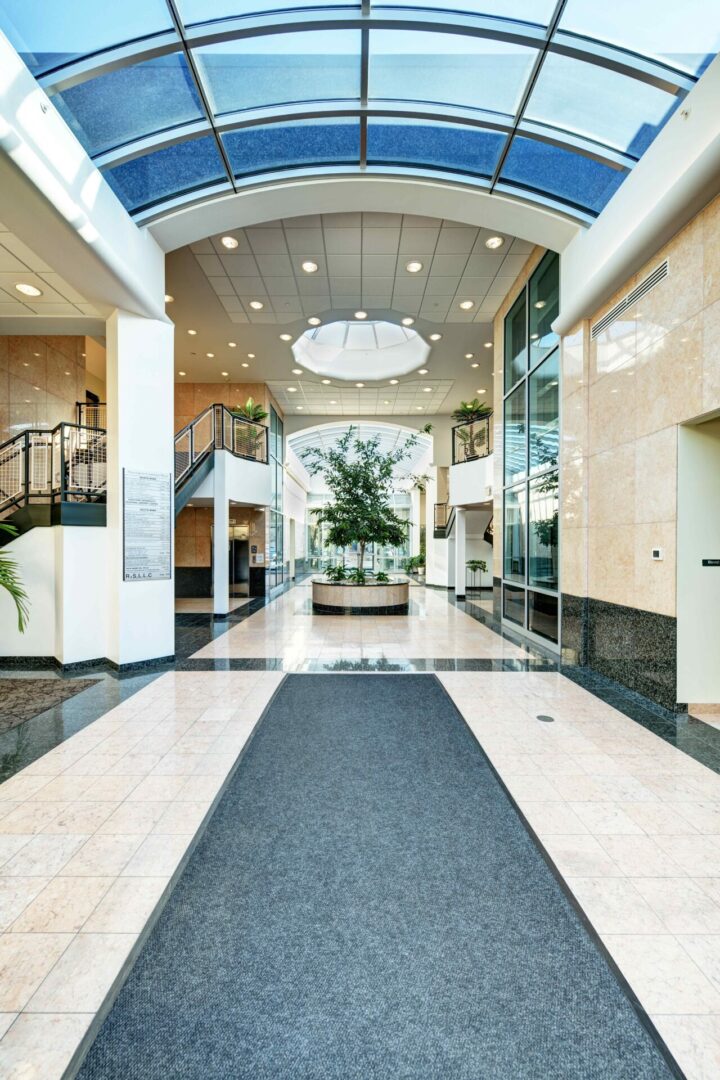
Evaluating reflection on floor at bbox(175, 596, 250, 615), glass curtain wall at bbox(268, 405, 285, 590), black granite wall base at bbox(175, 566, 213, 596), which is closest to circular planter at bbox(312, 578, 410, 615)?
reflection on floor at bbox(175, 596, 250, 615)

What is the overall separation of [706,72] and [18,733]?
26.3 ft

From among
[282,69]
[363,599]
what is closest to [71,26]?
[282,69]

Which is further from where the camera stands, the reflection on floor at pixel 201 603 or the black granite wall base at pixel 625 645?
the reflection on floor at pixel 201 603

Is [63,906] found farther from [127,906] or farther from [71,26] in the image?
[71,26]

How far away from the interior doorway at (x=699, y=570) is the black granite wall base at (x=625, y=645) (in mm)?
126

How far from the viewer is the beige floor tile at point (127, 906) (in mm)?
2037

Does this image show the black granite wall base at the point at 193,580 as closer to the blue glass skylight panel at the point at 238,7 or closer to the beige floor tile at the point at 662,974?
the blue glass skylight panel at the point at 238,7

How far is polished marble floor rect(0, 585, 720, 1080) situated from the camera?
172cm

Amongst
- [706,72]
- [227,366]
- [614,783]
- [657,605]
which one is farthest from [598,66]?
[227,366]

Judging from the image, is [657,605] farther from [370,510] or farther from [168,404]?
[370,510]

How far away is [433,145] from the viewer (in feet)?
19.6

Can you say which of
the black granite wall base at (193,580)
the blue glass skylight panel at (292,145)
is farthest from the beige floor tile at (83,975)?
the black granite wall base at (193,580)

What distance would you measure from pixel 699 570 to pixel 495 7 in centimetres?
549

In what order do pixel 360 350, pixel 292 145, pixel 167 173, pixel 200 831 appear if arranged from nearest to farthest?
pixel 200 831, pixel 167 173, pixel 292 145, pixel 360 350
